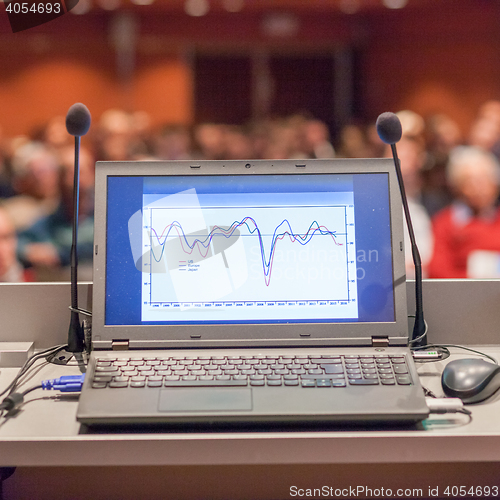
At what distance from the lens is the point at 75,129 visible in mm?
911

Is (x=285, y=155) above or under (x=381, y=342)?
above

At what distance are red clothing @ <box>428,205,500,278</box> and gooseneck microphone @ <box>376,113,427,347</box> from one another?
65.8 inches

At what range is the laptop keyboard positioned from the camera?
72 cm

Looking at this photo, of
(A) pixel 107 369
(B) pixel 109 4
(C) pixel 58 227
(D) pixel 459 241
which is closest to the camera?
(A) pixel 107 369

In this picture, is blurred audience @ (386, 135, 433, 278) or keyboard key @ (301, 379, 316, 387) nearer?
keyboard key @ (301, 379, 316, 387)

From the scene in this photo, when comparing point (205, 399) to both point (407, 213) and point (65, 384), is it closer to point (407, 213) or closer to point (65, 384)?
point (65, 384)

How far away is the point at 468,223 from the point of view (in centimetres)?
256

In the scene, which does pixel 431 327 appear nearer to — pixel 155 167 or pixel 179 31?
pixel 155 167

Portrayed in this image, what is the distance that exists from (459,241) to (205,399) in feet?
7.24

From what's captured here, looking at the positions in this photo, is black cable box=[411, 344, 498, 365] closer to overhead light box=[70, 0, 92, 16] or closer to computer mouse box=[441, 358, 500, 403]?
computer mouse box=[441, 358, 500, 403]

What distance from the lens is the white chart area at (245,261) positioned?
0.86 m

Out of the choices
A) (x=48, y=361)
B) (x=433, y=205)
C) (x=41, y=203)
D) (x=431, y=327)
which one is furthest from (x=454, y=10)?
(x=48, y=361)

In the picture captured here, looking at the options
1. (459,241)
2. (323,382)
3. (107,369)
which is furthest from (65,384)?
(459,241)

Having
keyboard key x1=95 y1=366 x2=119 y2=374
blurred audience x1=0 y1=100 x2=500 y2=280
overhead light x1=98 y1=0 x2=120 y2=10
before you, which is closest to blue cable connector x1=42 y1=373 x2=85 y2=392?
keyboard key x1=95 y1=366 x2=119 y2=374
